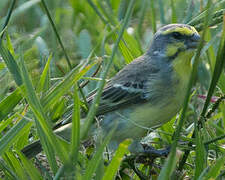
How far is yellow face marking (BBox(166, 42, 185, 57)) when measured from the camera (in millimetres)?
2960

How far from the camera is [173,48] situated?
3.02 meters

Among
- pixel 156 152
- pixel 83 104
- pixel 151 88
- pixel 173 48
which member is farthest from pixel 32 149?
pixel 173 48

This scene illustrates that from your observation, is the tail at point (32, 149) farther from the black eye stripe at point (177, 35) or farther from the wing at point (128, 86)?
the black eye stripe at point (177, 35)

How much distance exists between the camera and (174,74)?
116 inches

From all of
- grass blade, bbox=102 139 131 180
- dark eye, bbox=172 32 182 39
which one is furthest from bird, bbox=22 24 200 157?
grass blade, bbox=102 139 131 180

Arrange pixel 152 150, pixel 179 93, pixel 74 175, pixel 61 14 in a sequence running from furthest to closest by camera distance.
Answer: pixel 61 14
pixel 179 93
pixel 152 150
pixel 74 175

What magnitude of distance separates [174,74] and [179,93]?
0.42 ft

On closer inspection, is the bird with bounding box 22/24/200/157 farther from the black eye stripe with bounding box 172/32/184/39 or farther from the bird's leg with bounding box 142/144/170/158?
the bird's leg with bounding box 142/144/170/158

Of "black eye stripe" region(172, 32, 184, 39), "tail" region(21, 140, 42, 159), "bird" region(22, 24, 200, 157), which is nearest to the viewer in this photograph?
"tail" region(21, 140, 42, 159)

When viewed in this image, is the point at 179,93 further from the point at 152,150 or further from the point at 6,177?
the point at 6,177

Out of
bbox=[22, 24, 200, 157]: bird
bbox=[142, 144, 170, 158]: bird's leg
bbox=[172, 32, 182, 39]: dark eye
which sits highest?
bbox=[172, 32, 182, 39]: dark eye

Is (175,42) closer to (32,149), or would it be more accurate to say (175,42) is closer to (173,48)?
(173,48)

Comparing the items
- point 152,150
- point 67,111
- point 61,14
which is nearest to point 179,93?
point 152,150

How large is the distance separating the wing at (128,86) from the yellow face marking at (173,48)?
0.12 m
